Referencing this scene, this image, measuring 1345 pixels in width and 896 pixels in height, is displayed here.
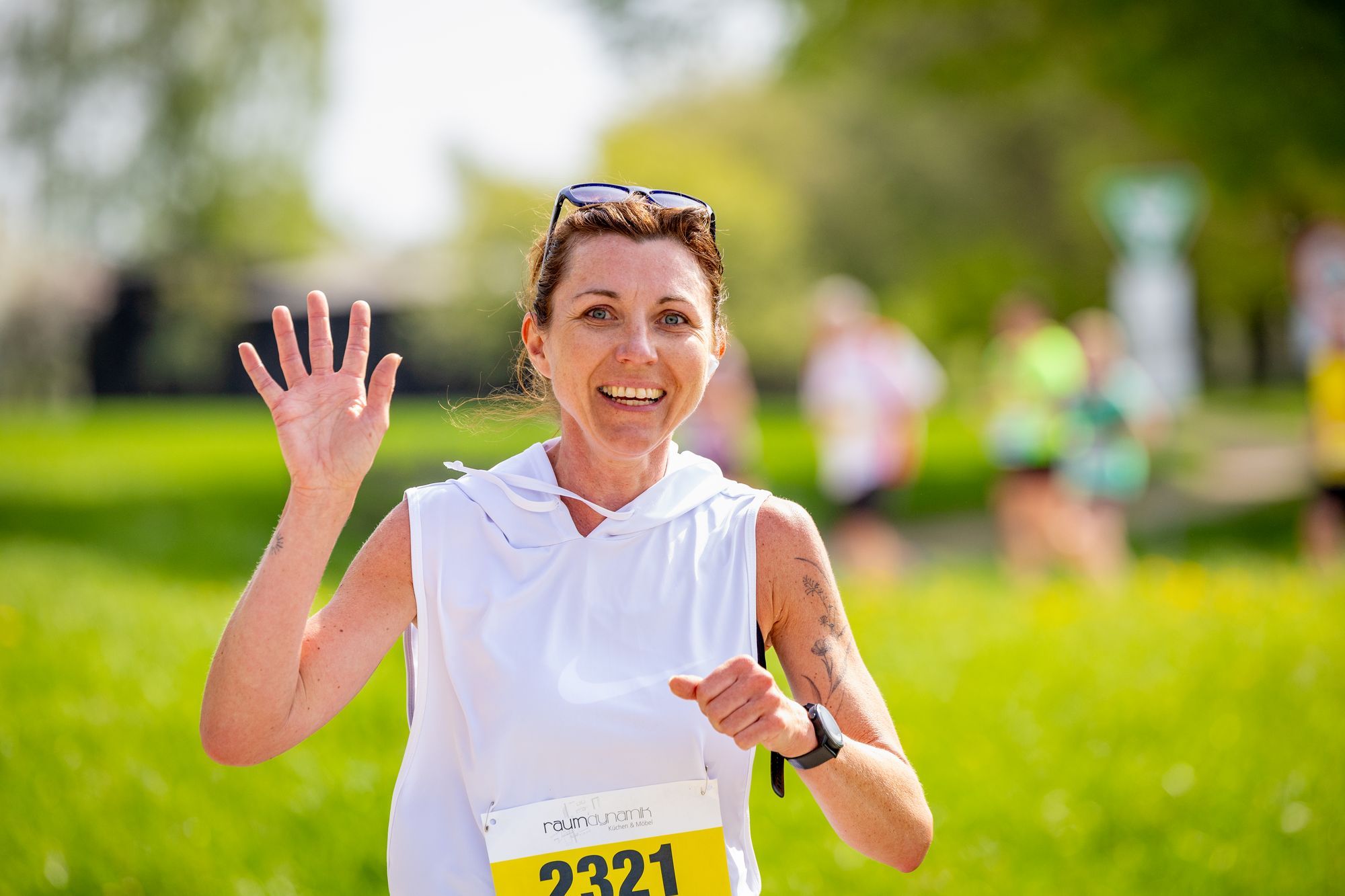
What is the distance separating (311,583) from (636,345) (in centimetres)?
66

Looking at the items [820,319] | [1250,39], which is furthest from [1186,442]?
[820,319]

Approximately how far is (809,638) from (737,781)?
0.92 ft

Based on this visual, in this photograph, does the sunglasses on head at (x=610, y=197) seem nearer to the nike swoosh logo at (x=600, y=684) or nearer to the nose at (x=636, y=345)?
the nose at (x=636, y=345)

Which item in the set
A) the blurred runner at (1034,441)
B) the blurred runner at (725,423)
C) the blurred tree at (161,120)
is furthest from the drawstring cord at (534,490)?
the blurred tree at (161,120)

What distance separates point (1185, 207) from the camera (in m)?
8.73

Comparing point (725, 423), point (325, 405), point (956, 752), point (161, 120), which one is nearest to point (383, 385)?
point (325, 405)

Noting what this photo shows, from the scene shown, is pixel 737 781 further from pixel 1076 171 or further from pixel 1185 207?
pixel 1076 171

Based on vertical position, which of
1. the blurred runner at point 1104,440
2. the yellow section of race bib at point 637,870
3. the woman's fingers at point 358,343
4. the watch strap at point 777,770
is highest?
the woman's fingers at point 358,343

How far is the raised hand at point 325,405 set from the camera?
204 cm

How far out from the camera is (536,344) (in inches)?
91.9

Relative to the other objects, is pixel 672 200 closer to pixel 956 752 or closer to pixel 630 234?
pixel 630 234

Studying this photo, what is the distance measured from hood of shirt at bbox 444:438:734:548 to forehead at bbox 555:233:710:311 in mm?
326

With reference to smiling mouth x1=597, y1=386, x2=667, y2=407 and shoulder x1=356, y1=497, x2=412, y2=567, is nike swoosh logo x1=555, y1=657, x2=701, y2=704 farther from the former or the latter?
smiling mouth x1=597, y1=386, x2=667, y2=407

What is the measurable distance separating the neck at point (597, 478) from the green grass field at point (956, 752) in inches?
17.3
